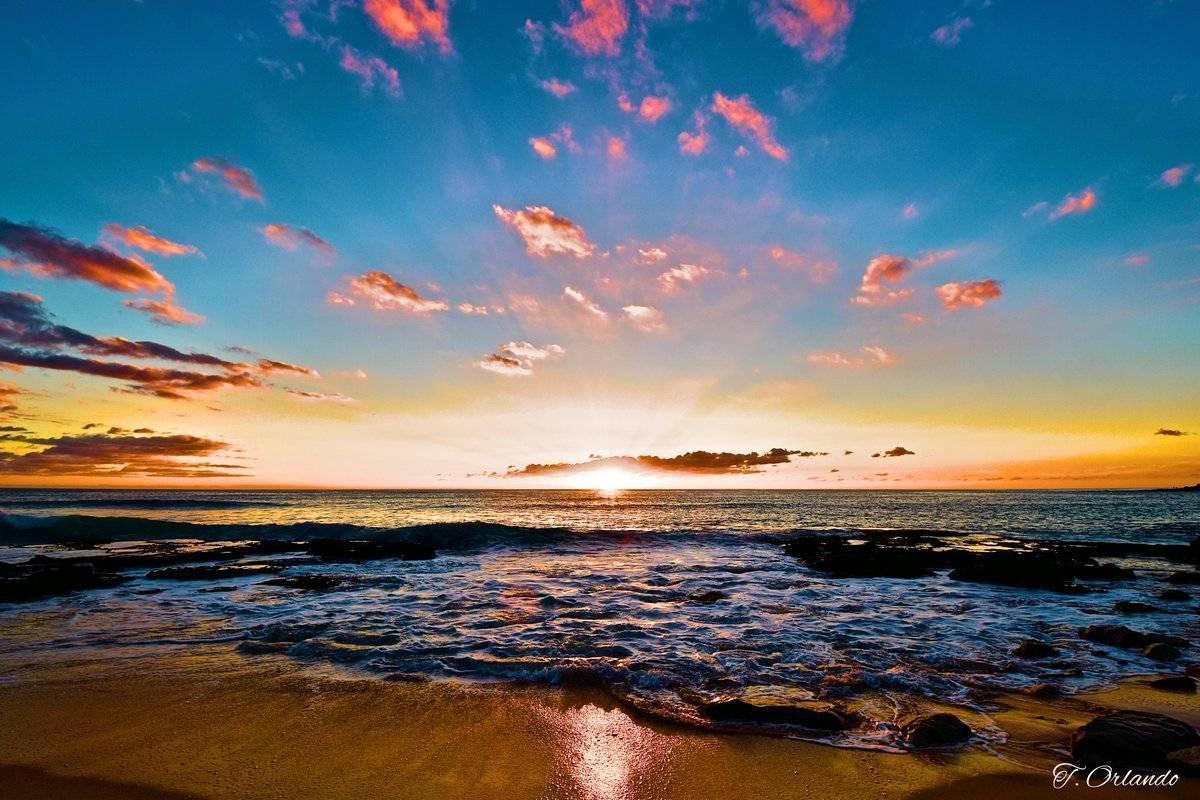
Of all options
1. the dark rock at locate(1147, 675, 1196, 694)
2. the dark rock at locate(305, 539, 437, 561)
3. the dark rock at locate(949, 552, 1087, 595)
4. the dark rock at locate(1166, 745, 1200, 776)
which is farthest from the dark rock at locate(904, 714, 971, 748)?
the dark rock at locate(305, 539, 437, 561)

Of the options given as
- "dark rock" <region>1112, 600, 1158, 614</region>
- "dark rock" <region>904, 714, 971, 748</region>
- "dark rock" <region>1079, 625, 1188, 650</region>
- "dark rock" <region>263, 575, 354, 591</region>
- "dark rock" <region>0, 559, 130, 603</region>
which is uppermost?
"dark rock" <region>0, 559, 130, 603</region>

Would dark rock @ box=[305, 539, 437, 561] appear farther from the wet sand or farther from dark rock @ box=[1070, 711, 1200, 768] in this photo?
dark rock @ box=[1070, 711, 1200, 768]

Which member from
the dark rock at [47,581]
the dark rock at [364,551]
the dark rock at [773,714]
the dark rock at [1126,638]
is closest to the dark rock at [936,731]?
the dark rock at [773,714]

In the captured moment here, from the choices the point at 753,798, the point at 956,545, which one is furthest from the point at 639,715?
the point at 956,545

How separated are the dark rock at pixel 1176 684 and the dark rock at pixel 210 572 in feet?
88.8

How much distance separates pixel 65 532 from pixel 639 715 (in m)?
55.9

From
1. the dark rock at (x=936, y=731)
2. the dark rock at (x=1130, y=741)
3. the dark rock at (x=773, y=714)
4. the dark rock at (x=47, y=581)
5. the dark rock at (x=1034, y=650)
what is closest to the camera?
the dark rock at (x=1130, y=741)

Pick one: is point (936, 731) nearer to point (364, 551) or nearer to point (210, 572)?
point (210, 572)

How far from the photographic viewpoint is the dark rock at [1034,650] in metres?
10.6

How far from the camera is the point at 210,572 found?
2153 centimetres

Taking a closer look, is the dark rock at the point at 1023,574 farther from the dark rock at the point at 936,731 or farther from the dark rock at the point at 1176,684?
the dark rock at the point at 936,731

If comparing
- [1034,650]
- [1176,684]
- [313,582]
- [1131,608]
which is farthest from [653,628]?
[1131,608]

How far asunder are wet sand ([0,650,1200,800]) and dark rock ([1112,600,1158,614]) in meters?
9.56

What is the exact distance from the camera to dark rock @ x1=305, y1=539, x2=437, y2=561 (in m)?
28.0
